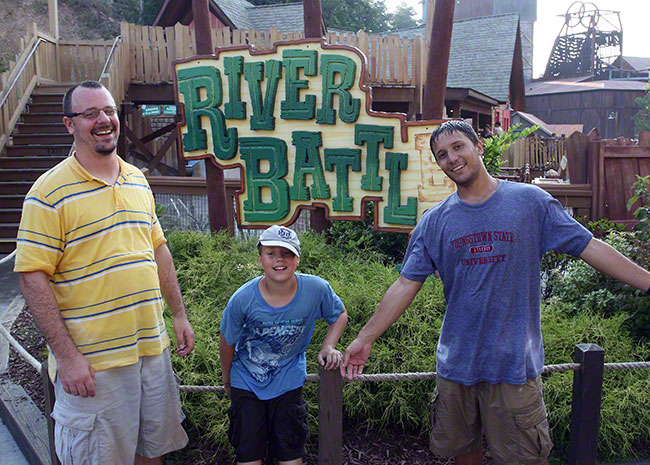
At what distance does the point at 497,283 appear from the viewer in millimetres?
2217

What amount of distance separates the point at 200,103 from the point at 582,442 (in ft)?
15.5

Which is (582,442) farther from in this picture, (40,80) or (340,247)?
(40,80)

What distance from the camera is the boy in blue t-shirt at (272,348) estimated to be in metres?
2.45

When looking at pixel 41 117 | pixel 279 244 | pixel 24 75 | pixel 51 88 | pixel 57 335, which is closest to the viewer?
pixel 57 335

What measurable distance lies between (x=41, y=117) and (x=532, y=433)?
1056cm

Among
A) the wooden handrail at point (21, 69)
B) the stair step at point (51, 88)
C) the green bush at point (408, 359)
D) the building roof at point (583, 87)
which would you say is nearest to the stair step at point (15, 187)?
the wooden handrail at point (21, 69)

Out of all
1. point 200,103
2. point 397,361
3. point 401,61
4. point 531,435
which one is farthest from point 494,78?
point 531,435

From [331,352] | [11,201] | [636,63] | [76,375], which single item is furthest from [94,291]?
[636,63]

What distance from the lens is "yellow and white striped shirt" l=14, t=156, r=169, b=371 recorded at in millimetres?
2090

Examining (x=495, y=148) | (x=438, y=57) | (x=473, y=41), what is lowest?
(x=495, y=148)

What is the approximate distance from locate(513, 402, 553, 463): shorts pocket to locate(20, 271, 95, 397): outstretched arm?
1659 millimetres

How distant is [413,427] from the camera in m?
3.42

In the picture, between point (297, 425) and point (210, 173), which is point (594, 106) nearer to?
point (210, 173)

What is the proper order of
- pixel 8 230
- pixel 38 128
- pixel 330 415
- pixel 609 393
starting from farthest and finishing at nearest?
pixel 38 128, pixel 8 230, pixel 609 393, pixel 330 415
